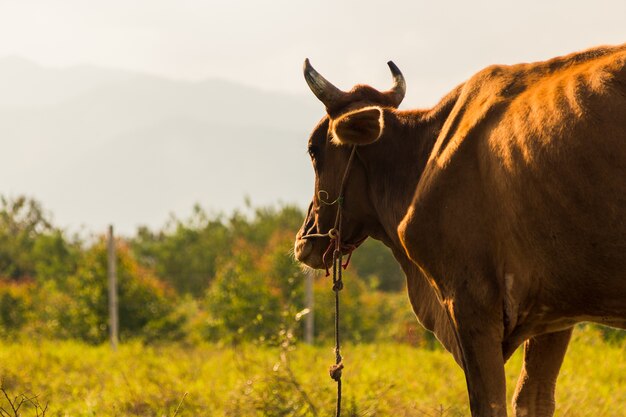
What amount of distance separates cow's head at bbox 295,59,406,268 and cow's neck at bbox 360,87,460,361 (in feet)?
0.27

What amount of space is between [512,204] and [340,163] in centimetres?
144

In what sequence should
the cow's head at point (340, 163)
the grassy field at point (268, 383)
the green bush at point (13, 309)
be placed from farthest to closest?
1. the green bush at point (13, 309)
2. the grassy field at point (268, 383)
3. the cow's head at point (340, 163)

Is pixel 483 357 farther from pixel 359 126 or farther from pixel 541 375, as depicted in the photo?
pixel 359 126

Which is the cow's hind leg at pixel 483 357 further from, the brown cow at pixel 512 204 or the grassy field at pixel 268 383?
the grassy field at pixel 268 383

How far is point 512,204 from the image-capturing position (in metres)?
3.75

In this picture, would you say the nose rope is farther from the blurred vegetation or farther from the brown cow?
the blurred vegetation

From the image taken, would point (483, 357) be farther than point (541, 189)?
Yes

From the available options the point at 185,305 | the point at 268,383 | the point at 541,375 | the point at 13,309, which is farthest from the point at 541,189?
the point at 185,305

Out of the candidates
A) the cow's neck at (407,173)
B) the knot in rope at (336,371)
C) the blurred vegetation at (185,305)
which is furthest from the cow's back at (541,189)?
the blurred vegetation at (185,305)

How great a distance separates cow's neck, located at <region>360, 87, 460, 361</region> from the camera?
4.61 meters

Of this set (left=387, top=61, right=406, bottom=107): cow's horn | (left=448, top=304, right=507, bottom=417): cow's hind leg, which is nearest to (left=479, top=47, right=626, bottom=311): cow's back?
(left=448, top=304, right=507, bottom=417): cow's hind leg

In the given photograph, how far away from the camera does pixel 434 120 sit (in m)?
4.63

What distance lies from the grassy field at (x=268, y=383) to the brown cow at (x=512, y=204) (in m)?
1.42

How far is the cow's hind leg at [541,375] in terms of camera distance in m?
4.77
